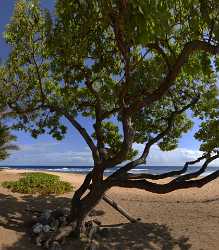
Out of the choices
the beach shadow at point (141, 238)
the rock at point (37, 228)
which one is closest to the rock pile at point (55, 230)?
the rock at point (37, 228)

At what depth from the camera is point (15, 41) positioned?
13164 mm

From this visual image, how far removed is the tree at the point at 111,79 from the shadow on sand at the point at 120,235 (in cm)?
125

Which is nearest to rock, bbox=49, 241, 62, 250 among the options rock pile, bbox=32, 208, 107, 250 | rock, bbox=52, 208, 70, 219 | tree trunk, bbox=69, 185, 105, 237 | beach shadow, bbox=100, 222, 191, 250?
rock pile, bbox=32, 208, 107, 250

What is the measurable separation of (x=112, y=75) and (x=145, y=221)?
4.89 meters

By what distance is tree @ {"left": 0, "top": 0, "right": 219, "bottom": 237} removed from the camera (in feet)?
34.5

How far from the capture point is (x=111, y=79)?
14.5 metres

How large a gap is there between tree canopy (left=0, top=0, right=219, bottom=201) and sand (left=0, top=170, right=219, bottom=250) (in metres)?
1.70

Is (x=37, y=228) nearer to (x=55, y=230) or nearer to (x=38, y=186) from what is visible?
(x=55, y=230)

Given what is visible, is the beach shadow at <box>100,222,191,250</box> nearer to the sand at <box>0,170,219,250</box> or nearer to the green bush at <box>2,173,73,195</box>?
the sand at <box>0,170,219,250</box>

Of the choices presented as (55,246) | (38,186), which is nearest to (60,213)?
(55,246)

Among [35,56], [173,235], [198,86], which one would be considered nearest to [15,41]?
[35,56]

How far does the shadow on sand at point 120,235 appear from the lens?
1226 centimetres

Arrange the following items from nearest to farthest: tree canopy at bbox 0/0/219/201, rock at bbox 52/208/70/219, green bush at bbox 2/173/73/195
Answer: tree canopy at bbox 0/0/219/201 → rock at bbox 52/208/70/219 → green bush at bbox 2/173/73/195

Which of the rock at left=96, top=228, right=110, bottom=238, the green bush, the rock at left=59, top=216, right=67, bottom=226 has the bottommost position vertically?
the rock at left=96, top=228, right=110, bottom=238
